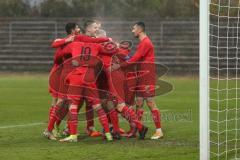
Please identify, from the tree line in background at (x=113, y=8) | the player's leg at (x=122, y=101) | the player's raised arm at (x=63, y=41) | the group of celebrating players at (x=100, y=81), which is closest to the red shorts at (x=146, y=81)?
the group of celebrating players at (x=100, y=81)

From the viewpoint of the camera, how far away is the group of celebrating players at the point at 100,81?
10641mm

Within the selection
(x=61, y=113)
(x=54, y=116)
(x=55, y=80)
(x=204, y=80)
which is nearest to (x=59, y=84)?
(x=55, y=80)

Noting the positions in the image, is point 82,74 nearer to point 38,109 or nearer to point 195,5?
point 38,109

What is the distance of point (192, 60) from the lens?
33469 mm

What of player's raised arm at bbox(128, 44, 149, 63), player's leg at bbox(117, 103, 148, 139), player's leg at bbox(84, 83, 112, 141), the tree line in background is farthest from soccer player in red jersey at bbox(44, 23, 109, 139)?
the tree line in background

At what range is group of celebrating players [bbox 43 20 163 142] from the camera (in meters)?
10.6

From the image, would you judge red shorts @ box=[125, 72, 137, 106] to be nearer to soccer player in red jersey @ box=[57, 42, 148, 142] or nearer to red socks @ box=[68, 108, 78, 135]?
soccer player in red jersey @ box=[57, 42, 148, 142]

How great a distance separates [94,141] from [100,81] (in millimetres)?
1132

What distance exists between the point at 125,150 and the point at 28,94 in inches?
490

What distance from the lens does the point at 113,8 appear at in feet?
128

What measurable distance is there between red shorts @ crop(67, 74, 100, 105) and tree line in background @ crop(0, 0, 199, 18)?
26996 mm

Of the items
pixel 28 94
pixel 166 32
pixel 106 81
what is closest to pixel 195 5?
pixel 166 32

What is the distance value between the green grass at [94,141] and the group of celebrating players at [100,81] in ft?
1.21

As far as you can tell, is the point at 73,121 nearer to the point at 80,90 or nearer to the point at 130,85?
the point at 80,90
